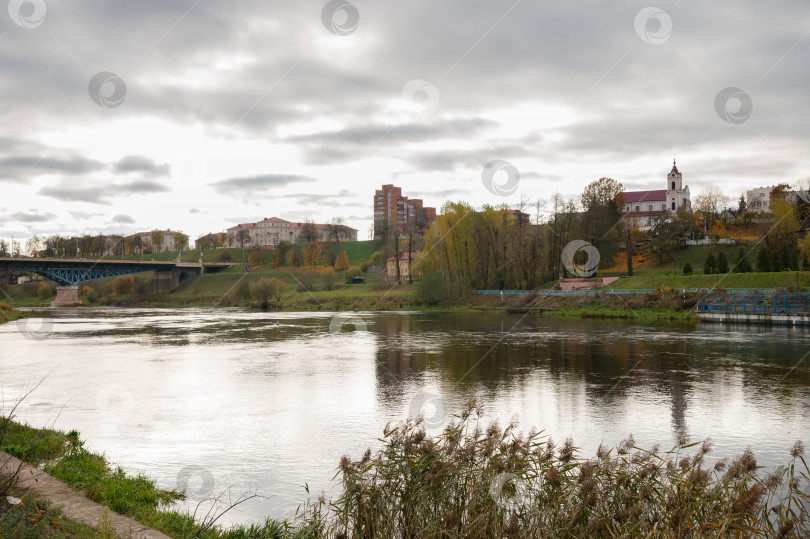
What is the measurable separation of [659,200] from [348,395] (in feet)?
465

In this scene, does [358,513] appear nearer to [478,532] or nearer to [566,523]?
[478,532]

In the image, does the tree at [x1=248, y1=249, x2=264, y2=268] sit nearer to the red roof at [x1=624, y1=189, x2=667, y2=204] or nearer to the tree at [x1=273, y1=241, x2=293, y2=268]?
the tree at [x1=273, y1=241, x2=293, y2=268]

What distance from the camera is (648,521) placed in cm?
673

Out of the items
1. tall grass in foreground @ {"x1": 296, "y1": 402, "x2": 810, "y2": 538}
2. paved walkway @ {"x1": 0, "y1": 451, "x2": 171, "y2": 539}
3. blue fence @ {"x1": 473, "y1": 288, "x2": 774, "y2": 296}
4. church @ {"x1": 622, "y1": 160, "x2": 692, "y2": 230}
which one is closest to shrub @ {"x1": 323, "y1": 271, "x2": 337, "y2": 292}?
blue fence @ {"x1": 473, "y1": 288, "x2": 774, "y2": 296}

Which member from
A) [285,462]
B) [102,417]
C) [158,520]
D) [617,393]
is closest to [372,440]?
[285,462]

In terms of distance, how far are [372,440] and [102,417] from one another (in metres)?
7.87

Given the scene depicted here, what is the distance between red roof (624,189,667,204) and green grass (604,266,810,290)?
79508 millimetres

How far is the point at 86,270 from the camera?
309 feet

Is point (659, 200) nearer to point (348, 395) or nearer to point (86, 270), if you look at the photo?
point (86, 270)

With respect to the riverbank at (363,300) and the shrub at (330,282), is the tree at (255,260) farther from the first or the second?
the shrub at (330,282)

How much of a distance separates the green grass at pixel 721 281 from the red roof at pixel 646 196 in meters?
79.5

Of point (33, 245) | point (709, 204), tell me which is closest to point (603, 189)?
point (709, 204)

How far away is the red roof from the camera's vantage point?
→ 144 meters

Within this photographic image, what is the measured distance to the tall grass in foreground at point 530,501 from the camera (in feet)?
21.6
